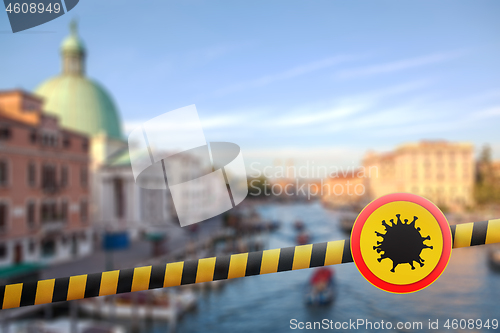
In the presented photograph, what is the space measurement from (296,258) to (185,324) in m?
6.49

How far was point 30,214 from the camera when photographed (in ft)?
21.3

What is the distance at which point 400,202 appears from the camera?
0.23 meters

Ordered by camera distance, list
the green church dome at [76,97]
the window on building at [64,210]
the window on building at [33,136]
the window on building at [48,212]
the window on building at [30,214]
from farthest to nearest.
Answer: the green church dome at [76,97], the window on building at [64,210], the window on building at [48,212], the window on building at [33,136], the window on building at [30,214]

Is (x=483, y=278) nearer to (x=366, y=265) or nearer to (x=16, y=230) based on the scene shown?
(x=16, y=230)

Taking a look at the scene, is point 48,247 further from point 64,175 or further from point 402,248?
point 402,248

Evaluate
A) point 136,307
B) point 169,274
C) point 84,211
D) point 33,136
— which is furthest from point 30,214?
point 169,274

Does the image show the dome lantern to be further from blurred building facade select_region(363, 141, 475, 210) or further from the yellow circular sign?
the yellow circular sign

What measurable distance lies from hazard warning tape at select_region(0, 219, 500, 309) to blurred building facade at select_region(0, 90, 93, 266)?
674 cm

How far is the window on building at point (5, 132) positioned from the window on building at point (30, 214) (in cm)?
115

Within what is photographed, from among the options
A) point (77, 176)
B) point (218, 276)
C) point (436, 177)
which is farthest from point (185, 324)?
point (218, 276)

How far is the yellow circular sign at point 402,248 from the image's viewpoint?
24 centimetres

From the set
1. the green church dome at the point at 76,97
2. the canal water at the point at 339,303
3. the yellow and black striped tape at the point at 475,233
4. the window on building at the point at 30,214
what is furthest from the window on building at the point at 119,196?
the yellow and black striped tape at the point at 475,233

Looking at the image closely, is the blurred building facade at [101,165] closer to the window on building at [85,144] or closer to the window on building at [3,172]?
the window on building at [85,144]

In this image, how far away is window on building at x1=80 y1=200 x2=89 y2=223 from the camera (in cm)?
755
